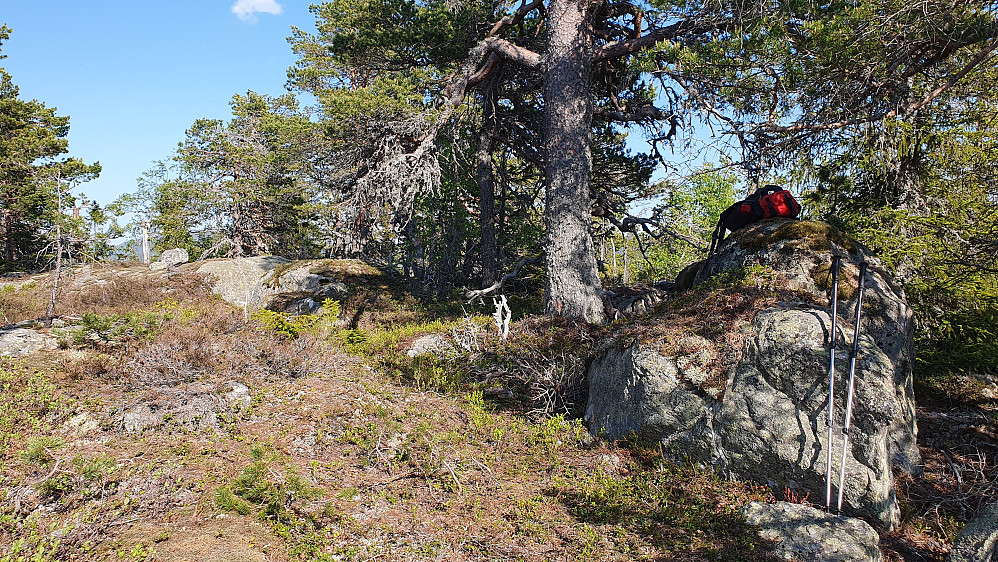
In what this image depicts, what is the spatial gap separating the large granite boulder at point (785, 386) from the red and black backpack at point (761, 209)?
700 millimetres

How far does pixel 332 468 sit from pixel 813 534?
4.82 meters

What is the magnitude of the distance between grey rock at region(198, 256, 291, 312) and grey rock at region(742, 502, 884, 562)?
14005 millimetres

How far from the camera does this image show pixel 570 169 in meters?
9.52

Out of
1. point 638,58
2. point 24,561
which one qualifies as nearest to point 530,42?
point 638,58

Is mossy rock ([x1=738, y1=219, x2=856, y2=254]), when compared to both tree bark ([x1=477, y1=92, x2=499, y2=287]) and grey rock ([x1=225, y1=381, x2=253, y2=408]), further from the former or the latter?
grey rock ([x1=225, y1=381, x2=253, y2=408])

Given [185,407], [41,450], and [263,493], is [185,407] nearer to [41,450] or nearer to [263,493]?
[41,450]

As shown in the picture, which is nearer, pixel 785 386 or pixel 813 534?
pixel 813 534

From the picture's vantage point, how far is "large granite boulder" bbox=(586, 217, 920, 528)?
495cm

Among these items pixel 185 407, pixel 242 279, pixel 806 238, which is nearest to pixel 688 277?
pixel 806 238

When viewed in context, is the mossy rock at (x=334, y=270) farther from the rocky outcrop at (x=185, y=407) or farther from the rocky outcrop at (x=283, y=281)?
the rocky outcrop at (x=185, y=407)

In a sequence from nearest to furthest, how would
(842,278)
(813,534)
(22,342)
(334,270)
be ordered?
(813,534)
(842,278)
(22,342)
(334,270)

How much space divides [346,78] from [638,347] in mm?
20625

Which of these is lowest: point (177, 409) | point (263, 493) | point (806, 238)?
point (263, 493)

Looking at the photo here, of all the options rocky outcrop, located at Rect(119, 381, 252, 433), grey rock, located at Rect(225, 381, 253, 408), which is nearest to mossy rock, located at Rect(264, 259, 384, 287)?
grey rock, located at Rect(225, 381, 253, 408)
